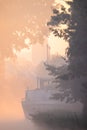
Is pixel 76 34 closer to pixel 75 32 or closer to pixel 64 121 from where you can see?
pixel 75 32

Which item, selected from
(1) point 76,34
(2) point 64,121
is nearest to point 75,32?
(1) point 76,34

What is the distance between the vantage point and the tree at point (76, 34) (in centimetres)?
3231

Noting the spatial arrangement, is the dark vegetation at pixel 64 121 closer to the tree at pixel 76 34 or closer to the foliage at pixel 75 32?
the tree at pixel 76 34

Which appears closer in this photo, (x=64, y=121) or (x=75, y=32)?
(x=64, y=121)

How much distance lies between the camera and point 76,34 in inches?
1310

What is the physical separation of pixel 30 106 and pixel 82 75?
15899 mm

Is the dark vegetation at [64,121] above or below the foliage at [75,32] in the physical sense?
Result: below

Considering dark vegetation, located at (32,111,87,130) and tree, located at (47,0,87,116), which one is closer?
dark vegetation, located at (32,111,87,130)

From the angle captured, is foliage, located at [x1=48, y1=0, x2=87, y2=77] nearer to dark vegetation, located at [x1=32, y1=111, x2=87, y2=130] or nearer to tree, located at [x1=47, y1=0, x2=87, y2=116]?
tree, located at [x1=47, y1=0, x2=87, y2=116]

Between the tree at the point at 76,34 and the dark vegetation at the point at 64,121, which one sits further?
the tree at the point at 76,34

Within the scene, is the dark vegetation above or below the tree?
below

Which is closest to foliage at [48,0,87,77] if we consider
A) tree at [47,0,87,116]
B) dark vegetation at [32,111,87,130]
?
tree at [47,0,87,116]

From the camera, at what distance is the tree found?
32.3 meters

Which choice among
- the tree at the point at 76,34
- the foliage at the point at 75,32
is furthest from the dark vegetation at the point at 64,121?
the foliage at the point at 75,32
